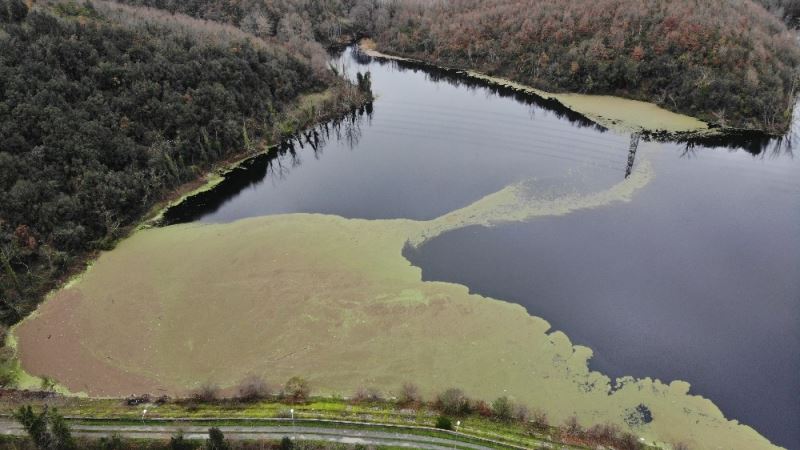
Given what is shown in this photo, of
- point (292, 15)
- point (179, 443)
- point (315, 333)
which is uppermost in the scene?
point (292, 15)

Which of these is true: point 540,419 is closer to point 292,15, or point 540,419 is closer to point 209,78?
point 209,78

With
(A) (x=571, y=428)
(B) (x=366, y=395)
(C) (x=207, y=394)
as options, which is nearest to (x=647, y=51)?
(A) (x=571, y=428)

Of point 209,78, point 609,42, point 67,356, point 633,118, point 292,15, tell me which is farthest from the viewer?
point 292,15

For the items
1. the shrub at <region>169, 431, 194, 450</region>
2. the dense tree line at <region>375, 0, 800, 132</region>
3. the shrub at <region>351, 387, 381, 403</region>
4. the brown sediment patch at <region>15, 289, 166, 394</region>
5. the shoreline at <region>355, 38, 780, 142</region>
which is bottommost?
the brown sediment patch at <region>15, 289, 166, 394</region>

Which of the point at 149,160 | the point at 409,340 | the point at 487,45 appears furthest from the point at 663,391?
the point at 487,45

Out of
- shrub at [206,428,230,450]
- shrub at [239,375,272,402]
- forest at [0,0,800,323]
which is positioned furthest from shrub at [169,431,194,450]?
forest at [0,0,800,323]

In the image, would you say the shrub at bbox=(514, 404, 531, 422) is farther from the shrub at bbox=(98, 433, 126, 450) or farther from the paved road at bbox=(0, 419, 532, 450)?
the shrub at bbox=(98, 433, 126, 450)

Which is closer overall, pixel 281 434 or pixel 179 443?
pixel 179 443

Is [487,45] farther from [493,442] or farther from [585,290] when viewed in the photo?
[493,442]
